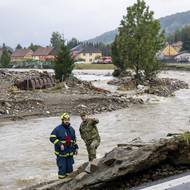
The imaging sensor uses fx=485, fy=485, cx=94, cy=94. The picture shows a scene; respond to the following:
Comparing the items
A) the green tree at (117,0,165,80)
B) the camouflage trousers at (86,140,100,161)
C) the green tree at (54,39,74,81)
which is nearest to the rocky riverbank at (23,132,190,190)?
the camouflage trousers at (86,140,100,161)

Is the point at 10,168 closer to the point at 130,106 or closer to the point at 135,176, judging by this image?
the point at 135,176

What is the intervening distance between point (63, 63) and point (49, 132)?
2487cm

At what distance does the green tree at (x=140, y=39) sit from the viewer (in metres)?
54.3

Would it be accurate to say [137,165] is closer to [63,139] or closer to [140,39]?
[63,139]

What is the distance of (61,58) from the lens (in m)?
48.6

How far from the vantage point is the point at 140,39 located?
55.4 metres

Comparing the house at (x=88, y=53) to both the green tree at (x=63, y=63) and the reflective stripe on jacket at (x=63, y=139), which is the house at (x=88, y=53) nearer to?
the green tree at (x=63, y=63)

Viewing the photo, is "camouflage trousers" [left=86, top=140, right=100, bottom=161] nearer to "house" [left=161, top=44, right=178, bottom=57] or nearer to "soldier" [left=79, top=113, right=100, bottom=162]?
"soldier" [left=79, top=113, right=100, bottom=162]

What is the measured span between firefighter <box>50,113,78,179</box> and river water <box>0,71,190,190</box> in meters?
1.72

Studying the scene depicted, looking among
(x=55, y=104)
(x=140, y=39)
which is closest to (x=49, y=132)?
(x=55, y=104)

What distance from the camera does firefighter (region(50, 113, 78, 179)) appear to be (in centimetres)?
1152

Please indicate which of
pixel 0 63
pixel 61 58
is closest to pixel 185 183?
pixel 61 58

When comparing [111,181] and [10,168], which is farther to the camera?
[10,168]

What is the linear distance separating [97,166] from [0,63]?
113727 mm
